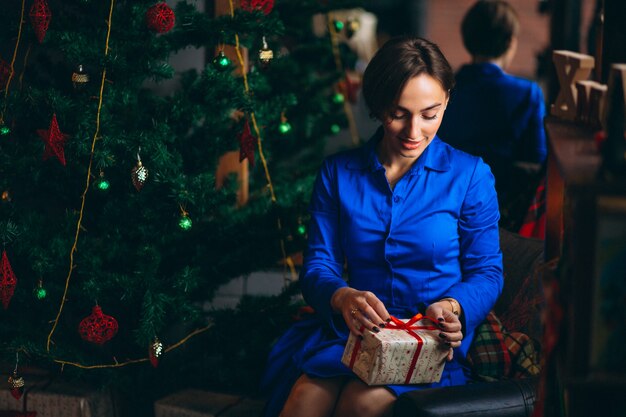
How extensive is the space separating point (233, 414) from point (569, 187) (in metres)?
1.84

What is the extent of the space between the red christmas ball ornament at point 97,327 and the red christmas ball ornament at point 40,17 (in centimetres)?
89

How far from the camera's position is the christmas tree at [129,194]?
2.82m

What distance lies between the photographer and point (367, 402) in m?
2.31

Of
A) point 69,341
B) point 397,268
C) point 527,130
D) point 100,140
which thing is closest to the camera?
point 397,268

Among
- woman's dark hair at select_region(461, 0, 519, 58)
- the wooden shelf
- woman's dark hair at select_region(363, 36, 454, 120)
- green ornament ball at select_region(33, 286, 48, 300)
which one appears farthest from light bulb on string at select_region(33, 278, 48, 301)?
woman's dark hair at select_region(461, 0, 519, 58)

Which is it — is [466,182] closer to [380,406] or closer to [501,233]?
[501,233]

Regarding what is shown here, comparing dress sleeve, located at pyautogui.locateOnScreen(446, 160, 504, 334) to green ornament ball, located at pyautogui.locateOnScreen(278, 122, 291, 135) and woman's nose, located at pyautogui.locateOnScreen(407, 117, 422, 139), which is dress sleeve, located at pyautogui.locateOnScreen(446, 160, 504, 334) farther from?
green ornament ball, located at pyautogui.locateOnScreen(278, 122, 291, 135)

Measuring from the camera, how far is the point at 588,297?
1.58 metres

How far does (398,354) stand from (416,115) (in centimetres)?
66

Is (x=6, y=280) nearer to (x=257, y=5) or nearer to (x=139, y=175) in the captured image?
(x=139, y=175)

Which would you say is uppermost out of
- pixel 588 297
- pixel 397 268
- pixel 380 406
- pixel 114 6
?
pixel 114 6

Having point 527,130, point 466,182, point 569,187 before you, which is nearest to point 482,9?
point 527,130

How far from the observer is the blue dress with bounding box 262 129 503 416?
99.7 inches

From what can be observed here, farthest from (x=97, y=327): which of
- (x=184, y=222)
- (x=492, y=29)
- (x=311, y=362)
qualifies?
(x=492, y=29)
